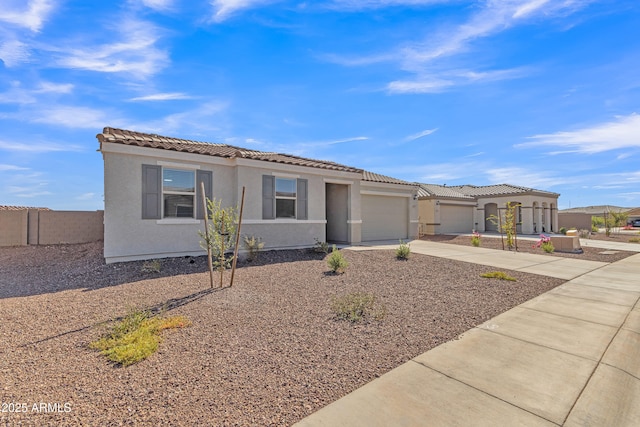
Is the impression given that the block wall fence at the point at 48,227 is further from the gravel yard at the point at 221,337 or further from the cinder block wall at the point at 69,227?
the gravel yard at the point at 221,337

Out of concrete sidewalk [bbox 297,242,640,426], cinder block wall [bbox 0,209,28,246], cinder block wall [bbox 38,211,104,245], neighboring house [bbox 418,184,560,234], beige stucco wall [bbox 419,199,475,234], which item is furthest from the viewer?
neighboring house [bbox 418,184,560,234]

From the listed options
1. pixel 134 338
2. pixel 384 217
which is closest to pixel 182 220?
pixel 134 338

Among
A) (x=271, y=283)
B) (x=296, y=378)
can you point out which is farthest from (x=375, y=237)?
(x=296, y=378)

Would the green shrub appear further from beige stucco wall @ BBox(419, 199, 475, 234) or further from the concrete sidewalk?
the concrete sidewalk

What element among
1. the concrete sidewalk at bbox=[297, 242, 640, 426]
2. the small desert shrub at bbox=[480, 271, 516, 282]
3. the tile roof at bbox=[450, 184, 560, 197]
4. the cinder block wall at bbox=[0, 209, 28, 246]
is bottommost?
the concrete sidewalk at bbox=[297, 242, 640, 426]

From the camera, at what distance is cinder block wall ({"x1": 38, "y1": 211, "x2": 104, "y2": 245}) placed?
11.9m

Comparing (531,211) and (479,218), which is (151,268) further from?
(531,211)

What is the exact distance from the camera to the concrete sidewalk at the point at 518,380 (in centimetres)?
274

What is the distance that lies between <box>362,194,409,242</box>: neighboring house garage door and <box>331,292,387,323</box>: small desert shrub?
438 inches

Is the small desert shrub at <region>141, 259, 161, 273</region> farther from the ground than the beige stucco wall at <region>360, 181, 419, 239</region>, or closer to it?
closer to it

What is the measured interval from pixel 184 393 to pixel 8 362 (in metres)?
2.48

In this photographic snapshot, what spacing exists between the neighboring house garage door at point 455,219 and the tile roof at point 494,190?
2772 millimetres

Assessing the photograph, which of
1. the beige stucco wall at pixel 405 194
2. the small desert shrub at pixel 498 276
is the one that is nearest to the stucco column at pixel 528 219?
the beige stucco wall at pixel 405 194

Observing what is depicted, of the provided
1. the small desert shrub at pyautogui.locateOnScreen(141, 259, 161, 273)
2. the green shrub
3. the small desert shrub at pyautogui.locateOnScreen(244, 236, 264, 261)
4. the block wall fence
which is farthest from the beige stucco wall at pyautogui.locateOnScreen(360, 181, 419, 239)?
the block wall fence
